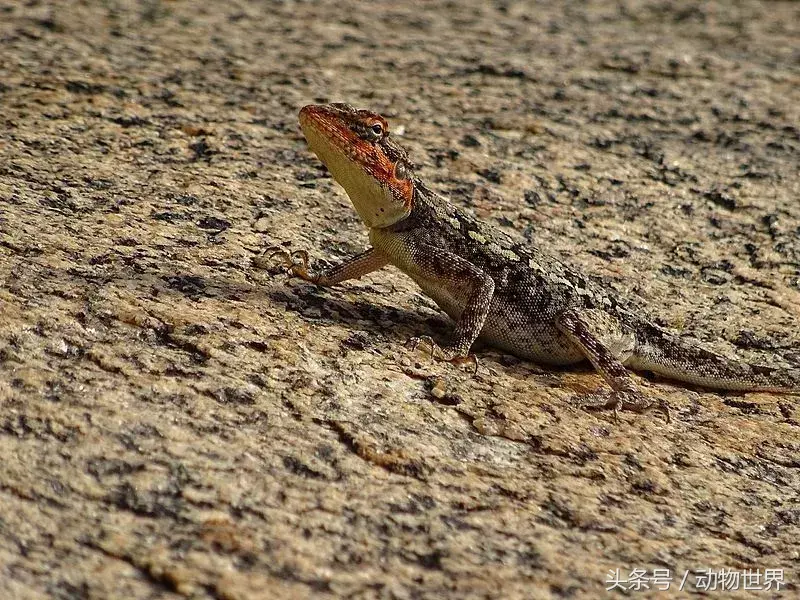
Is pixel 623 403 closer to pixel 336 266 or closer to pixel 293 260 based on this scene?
pixel 336 266

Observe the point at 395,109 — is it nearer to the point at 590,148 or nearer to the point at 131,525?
the point at 590,148

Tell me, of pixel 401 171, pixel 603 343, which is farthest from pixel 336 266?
pixel 603 343

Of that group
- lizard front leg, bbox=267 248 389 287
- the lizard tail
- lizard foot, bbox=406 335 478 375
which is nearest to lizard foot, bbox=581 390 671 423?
the lizard tail

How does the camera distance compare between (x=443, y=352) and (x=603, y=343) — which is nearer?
(x=443, y=352)

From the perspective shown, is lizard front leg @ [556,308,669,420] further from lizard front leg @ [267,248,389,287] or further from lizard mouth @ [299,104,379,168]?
lizard mouth @ [299,104,379,168]

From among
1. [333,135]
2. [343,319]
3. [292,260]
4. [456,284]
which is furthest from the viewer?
[292,260]

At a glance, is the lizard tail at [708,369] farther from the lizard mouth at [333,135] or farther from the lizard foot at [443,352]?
the lizard mouth at [333,135]

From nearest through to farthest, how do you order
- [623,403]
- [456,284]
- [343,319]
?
[623,403], [343,319], [456,284]

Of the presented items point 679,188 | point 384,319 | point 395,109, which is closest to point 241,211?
point 384,319

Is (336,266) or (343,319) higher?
(336,266)
